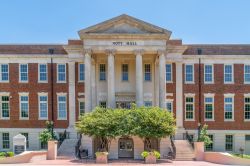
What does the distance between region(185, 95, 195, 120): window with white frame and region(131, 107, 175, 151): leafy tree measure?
926 centimetres

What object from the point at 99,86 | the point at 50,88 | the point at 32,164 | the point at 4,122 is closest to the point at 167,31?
the point at 99,86

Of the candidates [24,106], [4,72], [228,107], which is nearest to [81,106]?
[24,106]

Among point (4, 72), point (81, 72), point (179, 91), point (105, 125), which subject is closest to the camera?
point (105, 125)

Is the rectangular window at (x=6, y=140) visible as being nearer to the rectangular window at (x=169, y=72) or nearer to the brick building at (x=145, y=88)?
the brick building at (x=145, y=88)

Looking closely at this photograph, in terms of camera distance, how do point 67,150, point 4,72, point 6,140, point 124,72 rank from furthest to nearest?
point 4,72 < point 6,140 < point 124,72 < point 67,150

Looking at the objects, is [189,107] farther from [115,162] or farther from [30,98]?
[30,98]

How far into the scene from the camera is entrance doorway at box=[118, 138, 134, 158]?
1383 inches

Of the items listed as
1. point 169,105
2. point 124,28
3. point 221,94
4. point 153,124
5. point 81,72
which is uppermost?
point 124,28

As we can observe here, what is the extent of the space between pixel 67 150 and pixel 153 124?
954 cm

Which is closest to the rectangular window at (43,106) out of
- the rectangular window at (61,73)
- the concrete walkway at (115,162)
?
the rectangular window at (61,73)

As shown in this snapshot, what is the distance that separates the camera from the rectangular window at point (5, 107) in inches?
1607

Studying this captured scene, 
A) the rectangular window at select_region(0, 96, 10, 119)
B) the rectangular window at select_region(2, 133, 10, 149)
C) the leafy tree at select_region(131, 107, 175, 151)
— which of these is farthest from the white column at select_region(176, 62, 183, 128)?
the rectangular window at select_region(2, 133, 10, 149)

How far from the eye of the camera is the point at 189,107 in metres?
40.8

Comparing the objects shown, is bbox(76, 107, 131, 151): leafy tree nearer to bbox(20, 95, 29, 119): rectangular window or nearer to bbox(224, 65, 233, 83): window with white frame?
bbox(20, 95, 29, 119): rectangular window
